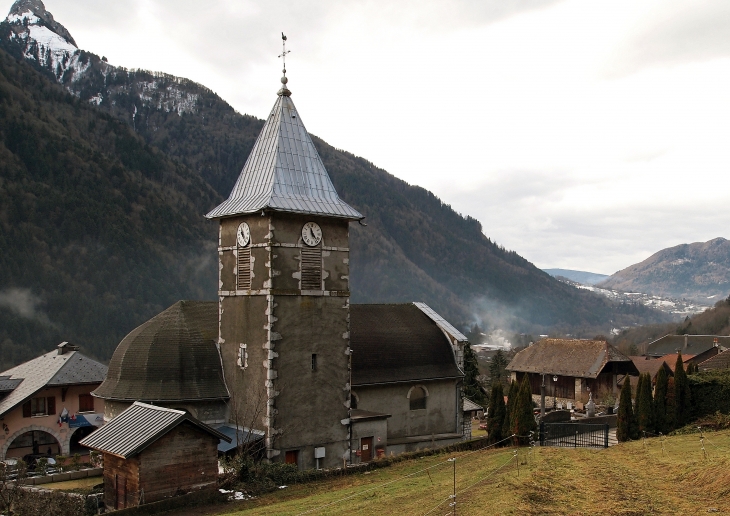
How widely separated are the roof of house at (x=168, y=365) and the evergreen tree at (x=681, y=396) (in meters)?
20.7

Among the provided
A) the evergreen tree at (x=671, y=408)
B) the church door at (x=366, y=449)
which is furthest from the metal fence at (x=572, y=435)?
the church door at (x=366, y=449)

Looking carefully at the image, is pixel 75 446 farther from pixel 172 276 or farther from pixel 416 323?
pixel 172 276

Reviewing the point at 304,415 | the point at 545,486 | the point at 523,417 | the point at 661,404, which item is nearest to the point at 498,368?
the point at 661,404

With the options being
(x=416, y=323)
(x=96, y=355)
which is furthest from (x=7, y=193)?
(x=416, y=323)

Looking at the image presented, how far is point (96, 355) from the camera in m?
101

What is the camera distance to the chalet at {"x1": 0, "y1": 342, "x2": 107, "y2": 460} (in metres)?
39.4

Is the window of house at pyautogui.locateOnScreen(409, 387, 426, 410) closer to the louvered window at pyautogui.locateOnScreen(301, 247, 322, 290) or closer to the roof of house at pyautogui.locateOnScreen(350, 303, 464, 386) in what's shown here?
the roof of house at pyautogui.locateOnScreen(350, 303, 464, 386)

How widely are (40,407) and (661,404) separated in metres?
33.8

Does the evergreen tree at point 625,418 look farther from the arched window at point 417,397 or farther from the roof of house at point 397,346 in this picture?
the arched window at point 417,397

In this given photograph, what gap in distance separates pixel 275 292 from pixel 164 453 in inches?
324

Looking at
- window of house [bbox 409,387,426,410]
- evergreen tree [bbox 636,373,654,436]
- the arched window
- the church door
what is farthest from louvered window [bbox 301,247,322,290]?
evergreen tree [bbox 636,373,654,436]

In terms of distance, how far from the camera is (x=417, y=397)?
119ft

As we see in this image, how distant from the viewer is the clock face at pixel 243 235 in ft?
98.5

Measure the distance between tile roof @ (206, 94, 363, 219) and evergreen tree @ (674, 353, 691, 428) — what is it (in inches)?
658
